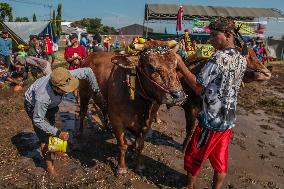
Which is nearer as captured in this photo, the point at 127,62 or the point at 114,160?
the point at 127,62

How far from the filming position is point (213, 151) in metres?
4.19

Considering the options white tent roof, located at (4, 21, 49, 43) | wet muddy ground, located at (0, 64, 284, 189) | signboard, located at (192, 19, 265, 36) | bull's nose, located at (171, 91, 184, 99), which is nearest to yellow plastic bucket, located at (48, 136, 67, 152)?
wet muddy ground, located at (0, 64, 284, 189)

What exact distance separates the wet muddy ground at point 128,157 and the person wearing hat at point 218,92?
4.43ft

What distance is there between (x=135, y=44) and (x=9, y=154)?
294 cm

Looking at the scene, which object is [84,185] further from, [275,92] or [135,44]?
[275,92]

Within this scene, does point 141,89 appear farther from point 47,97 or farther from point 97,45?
point 97,45

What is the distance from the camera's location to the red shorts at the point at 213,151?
4.09 metres

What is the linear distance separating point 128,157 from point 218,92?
2831 mm

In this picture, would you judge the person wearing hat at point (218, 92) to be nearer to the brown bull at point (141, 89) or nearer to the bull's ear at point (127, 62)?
the brown bull at point (141, 89)

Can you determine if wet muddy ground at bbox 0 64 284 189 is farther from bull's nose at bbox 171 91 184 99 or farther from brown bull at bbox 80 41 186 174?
bull's nose at bbox 171 91 184 99

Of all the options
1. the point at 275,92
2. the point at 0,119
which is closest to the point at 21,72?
the point at 0,119

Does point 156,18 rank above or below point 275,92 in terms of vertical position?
above

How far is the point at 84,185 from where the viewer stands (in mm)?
5148

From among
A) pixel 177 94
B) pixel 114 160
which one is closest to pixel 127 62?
pixel 177 94
